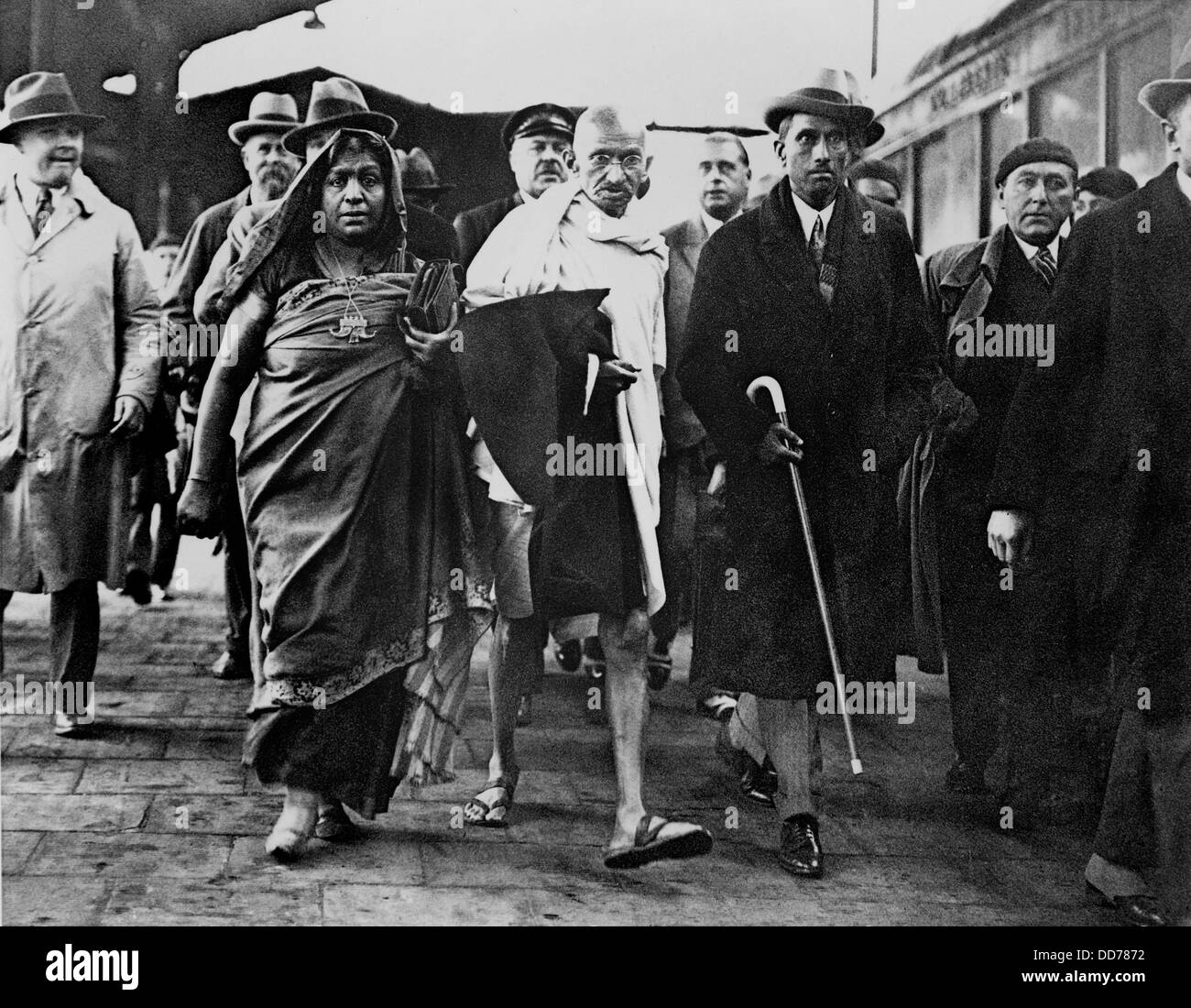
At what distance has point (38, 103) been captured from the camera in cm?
584

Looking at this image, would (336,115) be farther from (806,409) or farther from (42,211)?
(806,409)

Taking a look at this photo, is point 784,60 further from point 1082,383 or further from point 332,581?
point 332,581

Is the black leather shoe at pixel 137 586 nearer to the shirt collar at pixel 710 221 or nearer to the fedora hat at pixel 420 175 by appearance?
the fedora hat at pixel 420 175

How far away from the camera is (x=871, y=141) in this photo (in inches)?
222

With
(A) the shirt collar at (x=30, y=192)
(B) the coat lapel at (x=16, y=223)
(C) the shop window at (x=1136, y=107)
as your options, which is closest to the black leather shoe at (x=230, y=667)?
(B) the coat lapel at (x=16, y=223)

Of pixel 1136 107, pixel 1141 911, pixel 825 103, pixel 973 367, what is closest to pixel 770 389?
pixel 973 367

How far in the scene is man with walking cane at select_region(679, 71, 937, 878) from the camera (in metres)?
5.39

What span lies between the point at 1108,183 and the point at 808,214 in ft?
3.66

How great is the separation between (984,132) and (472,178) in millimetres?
1719

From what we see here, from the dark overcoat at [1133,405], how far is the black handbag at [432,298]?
5.87ft

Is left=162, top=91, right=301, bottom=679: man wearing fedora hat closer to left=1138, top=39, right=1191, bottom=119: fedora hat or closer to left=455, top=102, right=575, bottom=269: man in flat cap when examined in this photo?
left=455, top=102, right=575, bottom=269: man in flat cap

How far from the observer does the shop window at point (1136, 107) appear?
18.7 ft
